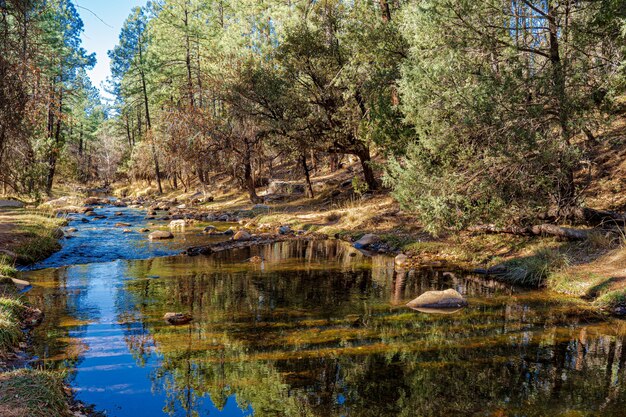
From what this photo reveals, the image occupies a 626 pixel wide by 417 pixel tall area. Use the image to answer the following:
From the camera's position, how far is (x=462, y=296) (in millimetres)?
8664

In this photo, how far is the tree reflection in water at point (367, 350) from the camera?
4.90 m

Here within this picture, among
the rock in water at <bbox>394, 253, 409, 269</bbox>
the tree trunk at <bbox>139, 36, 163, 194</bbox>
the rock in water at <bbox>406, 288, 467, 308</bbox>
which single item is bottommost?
the rock in water at <bbox>406, 288, 467, 308</bbox>

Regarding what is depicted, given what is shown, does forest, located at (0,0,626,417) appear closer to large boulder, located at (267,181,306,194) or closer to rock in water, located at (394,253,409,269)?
rock in water, located at (394,253,409,269)

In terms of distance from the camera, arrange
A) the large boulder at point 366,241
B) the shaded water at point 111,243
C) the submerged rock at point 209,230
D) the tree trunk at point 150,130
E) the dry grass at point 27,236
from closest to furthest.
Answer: the dry grass at point 27,236 → the shaded water at point 111,243 → the large boulder at point 366,241 → the submerged rock at point 209,230 → the tree trunk at point 150,130

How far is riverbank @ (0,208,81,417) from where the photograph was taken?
402 cm

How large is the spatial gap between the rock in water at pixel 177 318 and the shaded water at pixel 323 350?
0.15 m

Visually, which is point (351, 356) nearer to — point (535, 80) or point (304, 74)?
point (535, 80)

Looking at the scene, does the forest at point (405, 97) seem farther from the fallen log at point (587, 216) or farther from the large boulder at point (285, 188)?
the large boulder at point (285, 188)

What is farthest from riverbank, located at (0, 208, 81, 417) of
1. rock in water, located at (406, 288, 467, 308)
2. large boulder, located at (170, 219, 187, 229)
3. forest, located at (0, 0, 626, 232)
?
large boulder, located at (170, 219, 187, 229)

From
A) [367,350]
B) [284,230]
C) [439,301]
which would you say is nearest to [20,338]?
[367,350]

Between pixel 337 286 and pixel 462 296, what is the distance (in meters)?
2.57

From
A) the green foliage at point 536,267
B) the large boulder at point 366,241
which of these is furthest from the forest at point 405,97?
the large boulder at point 366,241

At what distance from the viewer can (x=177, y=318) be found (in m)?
7.34

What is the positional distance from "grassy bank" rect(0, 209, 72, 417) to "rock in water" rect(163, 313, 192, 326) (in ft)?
6.48
